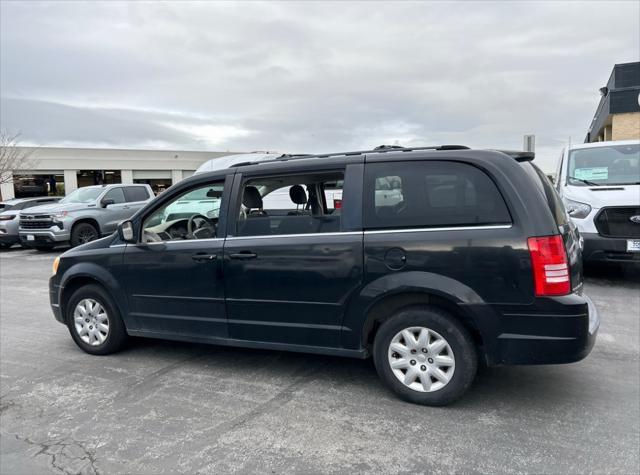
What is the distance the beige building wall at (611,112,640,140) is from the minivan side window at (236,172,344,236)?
19.2 m

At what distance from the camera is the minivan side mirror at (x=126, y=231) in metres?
4.51

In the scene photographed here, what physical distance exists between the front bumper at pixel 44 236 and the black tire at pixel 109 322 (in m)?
8.97

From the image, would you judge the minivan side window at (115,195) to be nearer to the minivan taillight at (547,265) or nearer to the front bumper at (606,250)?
the front bumper at (606,250)

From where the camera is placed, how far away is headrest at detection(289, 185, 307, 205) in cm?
424

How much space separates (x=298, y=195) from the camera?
4297mm

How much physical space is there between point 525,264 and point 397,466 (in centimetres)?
150

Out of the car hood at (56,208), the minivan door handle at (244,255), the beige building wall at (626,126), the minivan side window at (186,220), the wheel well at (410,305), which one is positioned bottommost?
the wheel well at (410,305)

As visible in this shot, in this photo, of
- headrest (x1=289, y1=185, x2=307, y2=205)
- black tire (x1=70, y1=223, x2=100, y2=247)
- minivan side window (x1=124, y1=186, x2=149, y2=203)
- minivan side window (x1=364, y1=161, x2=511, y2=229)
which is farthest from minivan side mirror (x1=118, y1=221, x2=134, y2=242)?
minivan side window (x1=124, y1=186, x2=149, y2=203)

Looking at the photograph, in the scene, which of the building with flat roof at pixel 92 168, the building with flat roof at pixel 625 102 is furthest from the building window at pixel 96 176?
the building with flat roof at pixel 625 102

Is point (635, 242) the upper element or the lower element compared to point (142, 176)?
lower

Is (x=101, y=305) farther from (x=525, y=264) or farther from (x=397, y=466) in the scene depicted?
(x=525, y=264)

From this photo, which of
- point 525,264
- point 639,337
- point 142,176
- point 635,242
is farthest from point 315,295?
point 142,176

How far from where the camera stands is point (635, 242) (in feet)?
21.8

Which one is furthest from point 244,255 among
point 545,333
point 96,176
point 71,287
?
point 96,176
